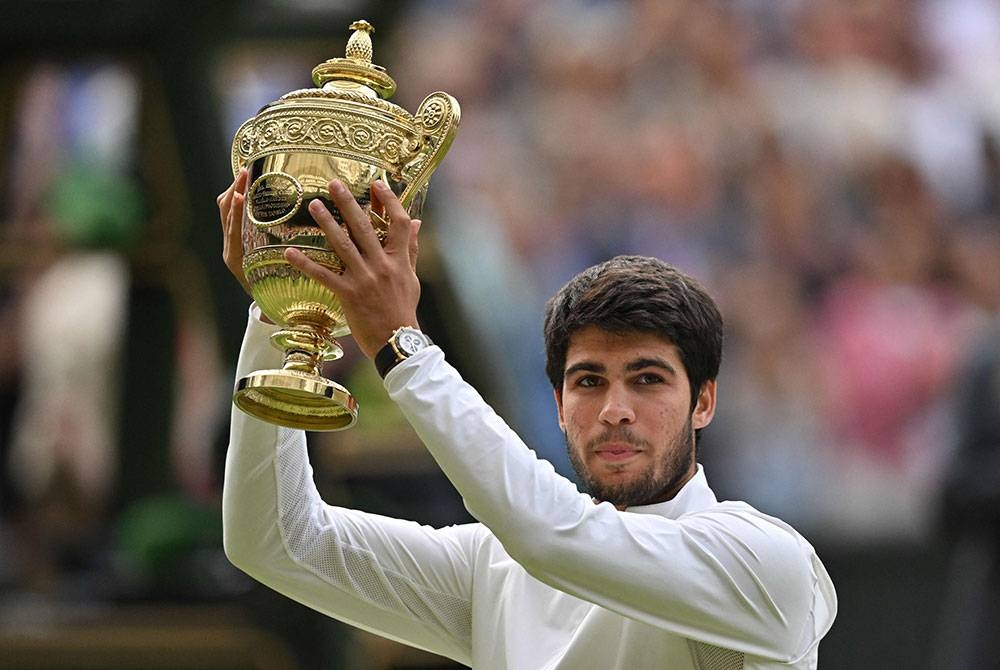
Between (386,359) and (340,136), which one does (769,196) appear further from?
(386,359)

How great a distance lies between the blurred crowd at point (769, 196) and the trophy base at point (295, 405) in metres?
4.27

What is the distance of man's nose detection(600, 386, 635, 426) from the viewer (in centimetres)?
320

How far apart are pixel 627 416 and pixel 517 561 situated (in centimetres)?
38

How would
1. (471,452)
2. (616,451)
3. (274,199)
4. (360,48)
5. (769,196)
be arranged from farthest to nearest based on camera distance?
(769,196), (360,48), (616,451), (274,199), (471,452)

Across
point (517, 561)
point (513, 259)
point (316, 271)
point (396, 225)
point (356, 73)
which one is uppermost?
point (513, 259)

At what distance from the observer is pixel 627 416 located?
3.21 m

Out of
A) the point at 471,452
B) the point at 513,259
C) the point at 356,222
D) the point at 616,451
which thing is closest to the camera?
the point at 471,452

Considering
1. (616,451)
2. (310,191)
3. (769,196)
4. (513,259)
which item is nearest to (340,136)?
(310,191)

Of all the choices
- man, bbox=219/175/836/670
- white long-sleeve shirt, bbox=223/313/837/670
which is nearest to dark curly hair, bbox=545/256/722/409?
man, bbox=219/175/836/670

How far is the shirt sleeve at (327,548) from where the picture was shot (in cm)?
331

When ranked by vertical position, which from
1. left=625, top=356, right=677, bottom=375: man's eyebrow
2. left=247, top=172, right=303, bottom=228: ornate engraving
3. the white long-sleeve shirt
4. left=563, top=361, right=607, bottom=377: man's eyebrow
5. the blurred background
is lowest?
the white long-sleeve shirt

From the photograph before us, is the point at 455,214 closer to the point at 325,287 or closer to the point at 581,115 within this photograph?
the point at 581,115

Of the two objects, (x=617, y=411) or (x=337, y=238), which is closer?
(x=337, y=238)

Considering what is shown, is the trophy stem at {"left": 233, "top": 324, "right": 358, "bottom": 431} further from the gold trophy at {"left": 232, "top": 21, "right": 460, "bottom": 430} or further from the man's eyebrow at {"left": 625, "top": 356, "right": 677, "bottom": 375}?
the man's eyebrow at {"left": 625, "top": 356, "right": 677, "bottom": 375}
